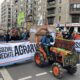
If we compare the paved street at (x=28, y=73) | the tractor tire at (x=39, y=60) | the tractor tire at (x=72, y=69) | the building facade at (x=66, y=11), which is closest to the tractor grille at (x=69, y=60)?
the tractor tire at (x=72, y=69)

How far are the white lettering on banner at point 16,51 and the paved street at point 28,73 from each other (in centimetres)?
47

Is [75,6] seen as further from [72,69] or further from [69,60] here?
[69,60]

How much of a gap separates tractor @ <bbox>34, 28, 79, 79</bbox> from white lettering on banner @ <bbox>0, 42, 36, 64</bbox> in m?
0.89

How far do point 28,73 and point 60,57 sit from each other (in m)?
1.71

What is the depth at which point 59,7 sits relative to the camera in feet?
187

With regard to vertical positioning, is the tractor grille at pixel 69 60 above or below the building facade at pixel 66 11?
below

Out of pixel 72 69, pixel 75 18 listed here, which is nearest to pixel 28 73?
pixel 72 69

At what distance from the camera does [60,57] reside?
9.98 m

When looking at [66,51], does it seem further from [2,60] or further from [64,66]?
[2,60]

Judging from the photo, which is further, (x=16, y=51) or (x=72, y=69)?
(x=16, y=51)

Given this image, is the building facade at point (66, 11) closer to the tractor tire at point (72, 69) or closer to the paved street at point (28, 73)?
the paved street at point (28, 73)

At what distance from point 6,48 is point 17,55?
758 millimetres

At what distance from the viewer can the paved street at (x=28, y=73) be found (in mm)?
9777

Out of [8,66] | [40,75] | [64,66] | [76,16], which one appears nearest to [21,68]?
[8,66]
